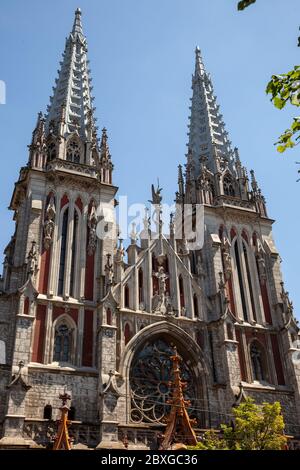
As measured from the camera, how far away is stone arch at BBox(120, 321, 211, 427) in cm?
2630

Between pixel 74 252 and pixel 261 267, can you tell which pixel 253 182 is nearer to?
pixel 261 267

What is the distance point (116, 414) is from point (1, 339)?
646 cm

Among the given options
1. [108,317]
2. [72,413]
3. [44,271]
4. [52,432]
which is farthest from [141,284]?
[52,432]

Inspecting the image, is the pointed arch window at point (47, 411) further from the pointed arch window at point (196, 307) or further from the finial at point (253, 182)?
the finial at point (253, 182)

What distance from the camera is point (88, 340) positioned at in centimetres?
2673

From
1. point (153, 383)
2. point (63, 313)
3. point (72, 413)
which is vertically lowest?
point (72, 413)

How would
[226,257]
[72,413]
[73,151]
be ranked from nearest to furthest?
[72,413], [226,257], [73,151]

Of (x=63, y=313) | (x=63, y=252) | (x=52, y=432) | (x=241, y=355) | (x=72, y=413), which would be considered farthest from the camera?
(x=63, y=252)

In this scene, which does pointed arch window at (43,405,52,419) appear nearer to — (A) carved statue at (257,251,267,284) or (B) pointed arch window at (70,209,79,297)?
(B) pointed arch window at (70,209,79,297)

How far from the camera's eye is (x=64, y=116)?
3641 cm

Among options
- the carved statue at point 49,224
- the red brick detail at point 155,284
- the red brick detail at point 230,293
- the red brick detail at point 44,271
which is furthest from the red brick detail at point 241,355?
the carved statue at point 49,224

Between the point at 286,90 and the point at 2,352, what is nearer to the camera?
the point at 286,90

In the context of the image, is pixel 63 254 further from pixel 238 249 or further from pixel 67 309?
pixel 238 249

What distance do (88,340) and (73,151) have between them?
13557 millimetres
